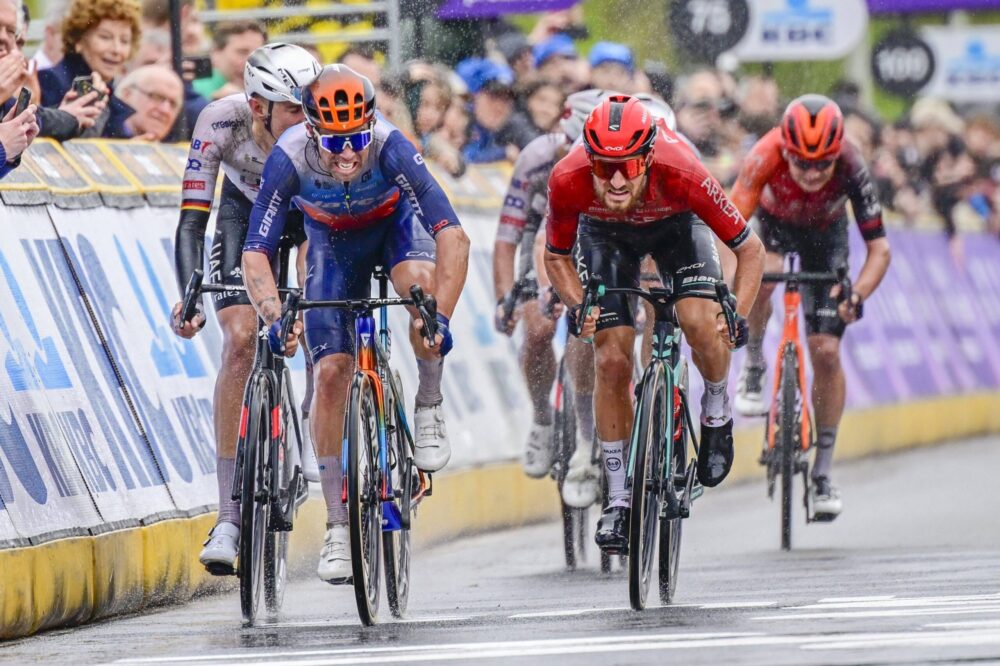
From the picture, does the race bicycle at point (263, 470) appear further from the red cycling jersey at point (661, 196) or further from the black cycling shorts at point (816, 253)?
the black cycling shorts at point (816, 253)

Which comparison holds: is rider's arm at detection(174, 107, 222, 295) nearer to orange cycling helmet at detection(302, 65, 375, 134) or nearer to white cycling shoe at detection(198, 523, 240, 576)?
orange cycling helmet at detection(302, 65, 375, 134)

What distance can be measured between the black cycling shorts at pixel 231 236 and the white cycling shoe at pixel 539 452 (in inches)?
109

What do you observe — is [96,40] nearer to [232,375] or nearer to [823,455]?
[232,375]

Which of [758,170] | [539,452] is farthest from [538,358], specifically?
[758,170]

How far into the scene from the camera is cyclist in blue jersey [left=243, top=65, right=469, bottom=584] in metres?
9.69

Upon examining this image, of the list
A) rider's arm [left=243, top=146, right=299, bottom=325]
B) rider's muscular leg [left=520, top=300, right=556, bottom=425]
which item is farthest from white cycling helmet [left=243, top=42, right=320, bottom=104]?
rider's muscular leg [left=520, top=300, right=556, bottom=425]

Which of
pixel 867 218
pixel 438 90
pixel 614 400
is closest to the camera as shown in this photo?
pixel 614 400

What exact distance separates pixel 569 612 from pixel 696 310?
1384mm

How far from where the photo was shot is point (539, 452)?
13164mm

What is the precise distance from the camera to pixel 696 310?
1034 centimetres

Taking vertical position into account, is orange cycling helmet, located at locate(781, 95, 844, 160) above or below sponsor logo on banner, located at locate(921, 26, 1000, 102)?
above

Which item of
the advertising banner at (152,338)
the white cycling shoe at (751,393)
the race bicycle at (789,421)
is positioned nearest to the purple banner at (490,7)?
the white cycling shoe at (751,393)

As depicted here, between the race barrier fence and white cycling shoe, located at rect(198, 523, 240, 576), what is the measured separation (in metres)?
0.46

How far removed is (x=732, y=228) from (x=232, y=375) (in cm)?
218
